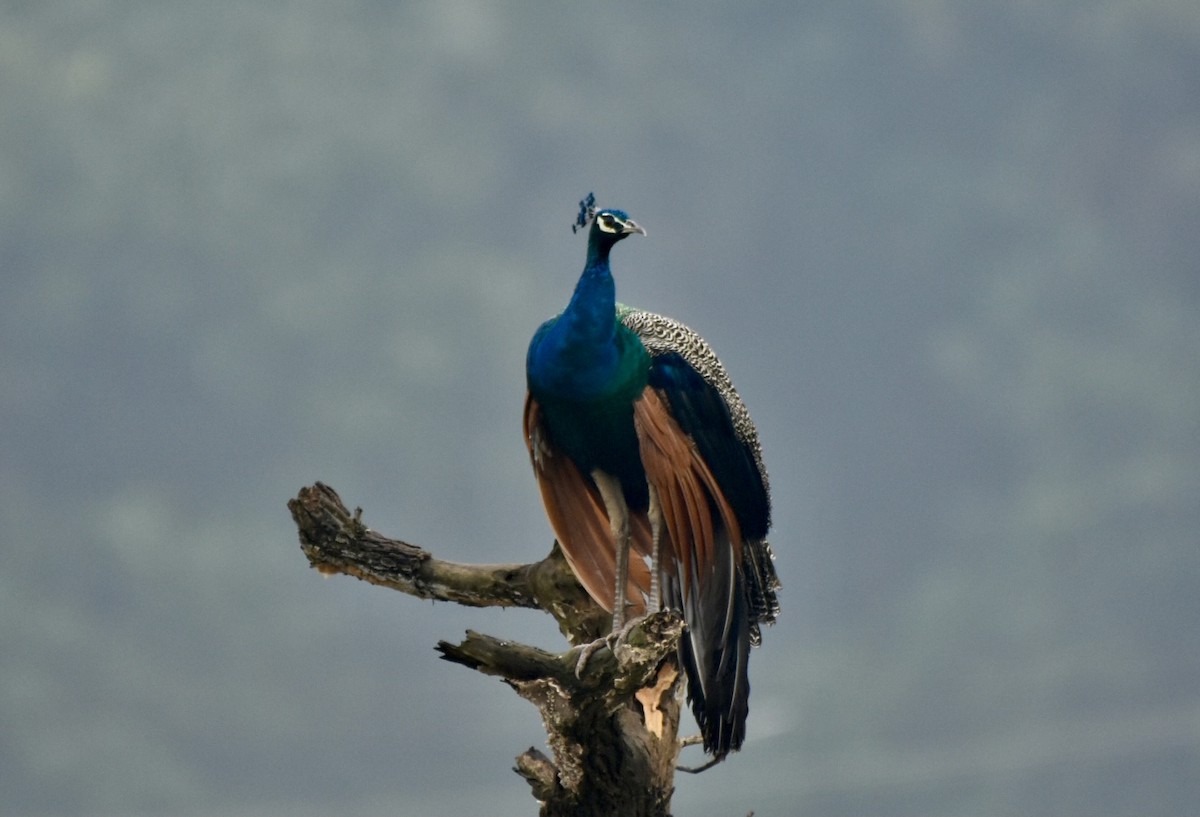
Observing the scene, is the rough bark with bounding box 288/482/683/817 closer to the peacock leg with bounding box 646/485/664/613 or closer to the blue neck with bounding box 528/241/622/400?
the peacock leg with bounding box 646/485/664/613

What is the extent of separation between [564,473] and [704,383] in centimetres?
93

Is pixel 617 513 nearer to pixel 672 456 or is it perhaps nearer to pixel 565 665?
pixel 672 456

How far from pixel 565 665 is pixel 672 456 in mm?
1305

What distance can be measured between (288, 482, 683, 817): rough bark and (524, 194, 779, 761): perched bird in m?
0.27

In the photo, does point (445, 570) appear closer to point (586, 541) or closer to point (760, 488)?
point (586, 541)

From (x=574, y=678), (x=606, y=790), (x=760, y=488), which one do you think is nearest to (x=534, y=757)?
(x=606, y=790)

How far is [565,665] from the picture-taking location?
18.1 feet

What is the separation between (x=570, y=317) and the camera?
643cm

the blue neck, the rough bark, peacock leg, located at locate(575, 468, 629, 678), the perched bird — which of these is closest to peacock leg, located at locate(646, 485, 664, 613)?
the perched bird

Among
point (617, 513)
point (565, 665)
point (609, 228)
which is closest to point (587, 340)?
point (609, 228)

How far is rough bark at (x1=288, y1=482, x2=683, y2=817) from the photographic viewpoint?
5473 millimetres

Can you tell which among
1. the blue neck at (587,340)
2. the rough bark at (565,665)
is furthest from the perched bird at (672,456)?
the rough bark at (565,665)

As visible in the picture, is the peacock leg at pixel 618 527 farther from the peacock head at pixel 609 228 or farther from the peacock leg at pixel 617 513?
the peacock head at pixel 609 228

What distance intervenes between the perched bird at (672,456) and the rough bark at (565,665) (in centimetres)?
27
